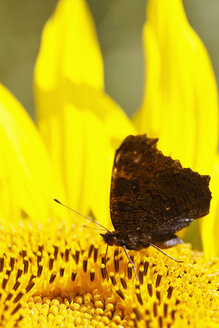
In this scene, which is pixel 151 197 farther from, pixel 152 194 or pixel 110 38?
pixel 110 38

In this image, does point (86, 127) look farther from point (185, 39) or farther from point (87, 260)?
point (87, 260)

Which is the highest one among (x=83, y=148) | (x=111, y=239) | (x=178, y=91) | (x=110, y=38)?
(x=110, y=38)

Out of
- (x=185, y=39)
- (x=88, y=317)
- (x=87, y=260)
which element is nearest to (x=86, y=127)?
(x=185, y=39)

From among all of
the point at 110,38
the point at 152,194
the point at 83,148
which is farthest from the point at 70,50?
the point at 152,194

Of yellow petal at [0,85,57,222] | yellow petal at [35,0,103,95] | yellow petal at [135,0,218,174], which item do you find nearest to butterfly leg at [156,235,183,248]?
yellow petal at [135,0,218,174]

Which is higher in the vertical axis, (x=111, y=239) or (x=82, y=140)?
(x=82, y=140)

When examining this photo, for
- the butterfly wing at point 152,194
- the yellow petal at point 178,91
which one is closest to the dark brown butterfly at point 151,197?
the butterfly wing at point 152,194

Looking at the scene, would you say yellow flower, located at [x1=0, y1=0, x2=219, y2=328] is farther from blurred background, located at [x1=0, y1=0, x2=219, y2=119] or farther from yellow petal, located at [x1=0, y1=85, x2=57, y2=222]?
blurred background, located at [x1=0, y1=0, x2=219, y2=119]
